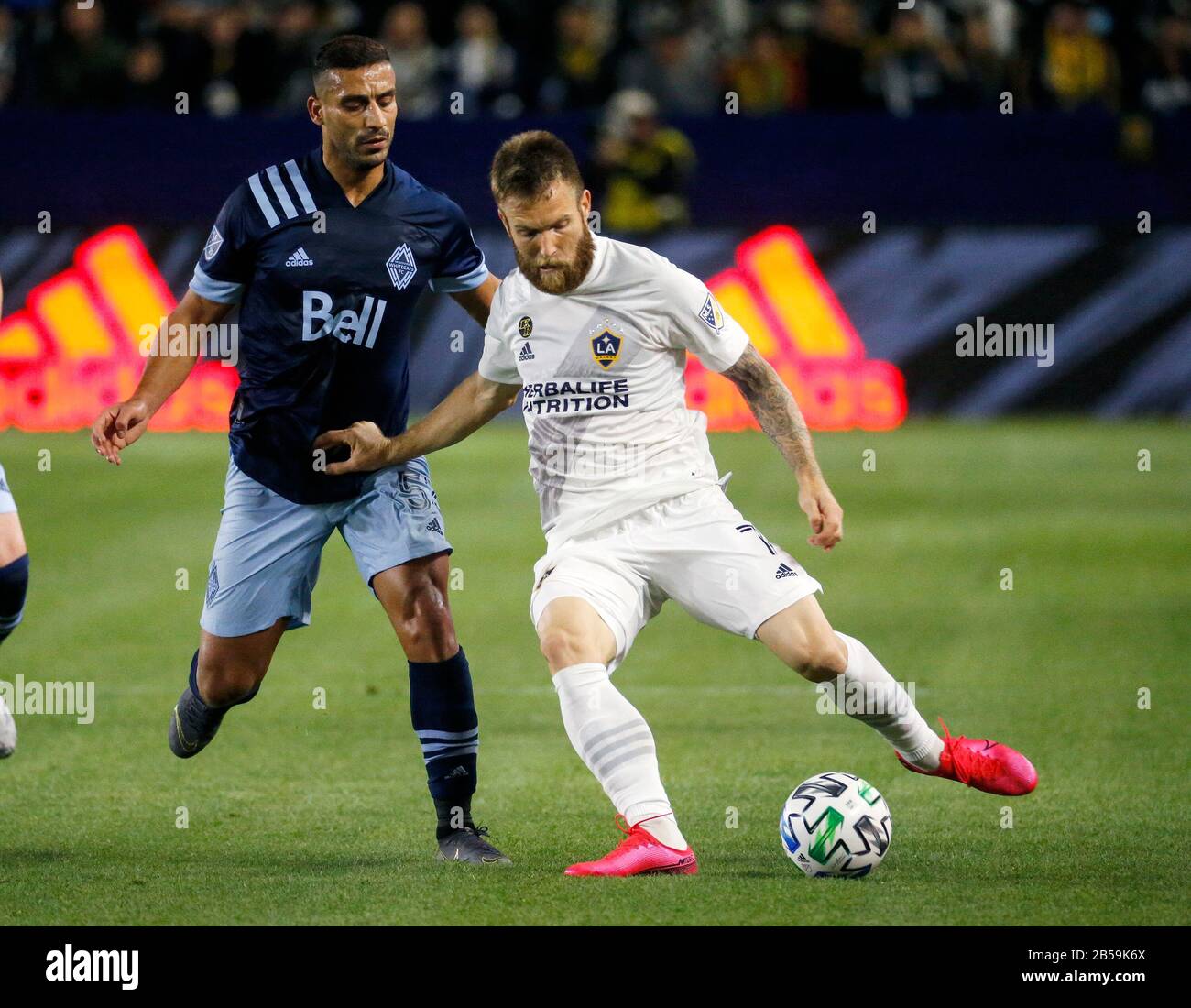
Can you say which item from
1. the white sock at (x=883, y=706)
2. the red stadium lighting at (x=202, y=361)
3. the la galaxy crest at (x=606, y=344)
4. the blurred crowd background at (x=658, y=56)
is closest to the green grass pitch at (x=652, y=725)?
the white sock at (x=883, y=706)

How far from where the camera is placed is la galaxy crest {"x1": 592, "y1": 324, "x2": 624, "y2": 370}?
A: 622 cm

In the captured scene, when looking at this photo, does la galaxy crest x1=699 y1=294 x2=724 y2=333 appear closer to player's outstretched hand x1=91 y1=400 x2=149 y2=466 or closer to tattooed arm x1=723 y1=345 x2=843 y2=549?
tattooed arm x1=723 y1=345 x2=843 y2=549

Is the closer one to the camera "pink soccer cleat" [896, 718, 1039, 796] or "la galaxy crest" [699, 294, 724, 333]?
"la galaxy crest" [699, 294, 724, 333]

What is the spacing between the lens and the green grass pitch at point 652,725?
5.73m

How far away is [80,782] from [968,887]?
3.55 meters

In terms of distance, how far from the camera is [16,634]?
35.6ft

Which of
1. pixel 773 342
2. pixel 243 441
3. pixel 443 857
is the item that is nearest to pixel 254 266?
pixel 243 441

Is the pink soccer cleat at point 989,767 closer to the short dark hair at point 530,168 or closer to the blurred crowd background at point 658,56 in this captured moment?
the short dark hair at point 530,168

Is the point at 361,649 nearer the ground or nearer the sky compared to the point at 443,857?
nearer the sky

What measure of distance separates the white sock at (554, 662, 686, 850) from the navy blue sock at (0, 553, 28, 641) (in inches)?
90.0

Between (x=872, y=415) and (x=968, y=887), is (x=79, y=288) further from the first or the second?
(x=968, y=887)

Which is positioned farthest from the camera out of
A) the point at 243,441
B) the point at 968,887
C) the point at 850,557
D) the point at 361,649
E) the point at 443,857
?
the point at 850,557

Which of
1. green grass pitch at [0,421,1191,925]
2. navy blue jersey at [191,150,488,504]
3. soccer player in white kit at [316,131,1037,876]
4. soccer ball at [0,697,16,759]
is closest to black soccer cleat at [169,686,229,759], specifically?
A: green grass pitch at [0,421,1191,925]

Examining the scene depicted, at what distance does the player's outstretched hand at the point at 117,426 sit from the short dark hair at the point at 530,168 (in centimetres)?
143
